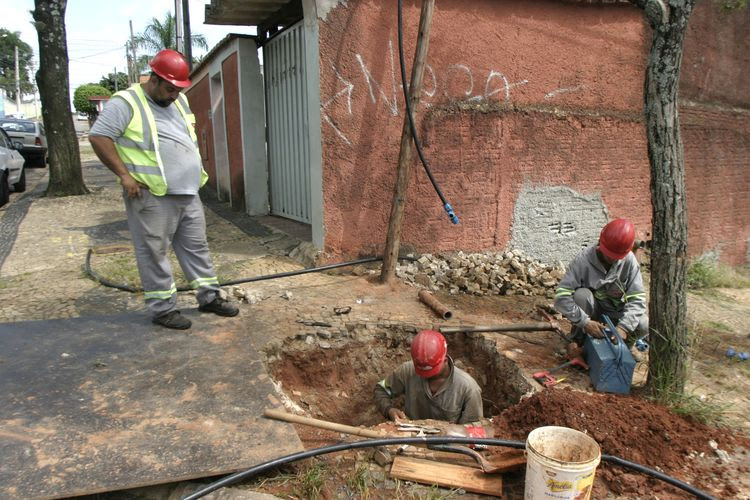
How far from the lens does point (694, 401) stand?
10.8ft

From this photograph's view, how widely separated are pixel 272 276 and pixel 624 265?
332 centimetres

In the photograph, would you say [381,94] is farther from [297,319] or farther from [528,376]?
[528,376]

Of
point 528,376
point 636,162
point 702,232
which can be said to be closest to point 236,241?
point 528,376

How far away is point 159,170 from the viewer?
368cm

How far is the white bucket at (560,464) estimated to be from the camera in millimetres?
2205

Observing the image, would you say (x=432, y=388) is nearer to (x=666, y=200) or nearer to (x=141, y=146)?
(x=666, y=200)

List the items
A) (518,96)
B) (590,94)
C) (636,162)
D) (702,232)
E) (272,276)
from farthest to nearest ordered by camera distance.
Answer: (702,232) → (636,162) → (590,94) → (518,96) → (272,276)

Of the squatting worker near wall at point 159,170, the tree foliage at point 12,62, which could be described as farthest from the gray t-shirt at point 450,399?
the tree foliage at point 12,62

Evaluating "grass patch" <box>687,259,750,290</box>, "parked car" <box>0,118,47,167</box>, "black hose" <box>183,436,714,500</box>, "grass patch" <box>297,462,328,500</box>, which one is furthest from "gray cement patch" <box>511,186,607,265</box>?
"parked car" <box>0,118,47,167</box>

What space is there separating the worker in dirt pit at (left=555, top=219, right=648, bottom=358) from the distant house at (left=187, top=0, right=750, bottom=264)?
241cm

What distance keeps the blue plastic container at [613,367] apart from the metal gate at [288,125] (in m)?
4.37

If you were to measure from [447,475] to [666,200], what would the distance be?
217 centimetres

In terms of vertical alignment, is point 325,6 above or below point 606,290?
above

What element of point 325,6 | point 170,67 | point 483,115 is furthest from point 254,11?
point 170,67
